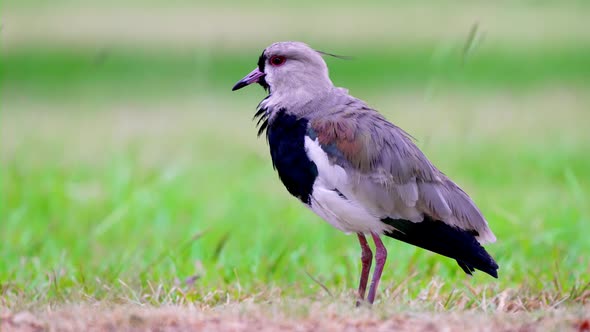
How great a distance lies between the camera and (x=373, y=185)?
4.34 meters

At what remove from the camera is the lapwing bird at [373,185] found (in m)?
4.30

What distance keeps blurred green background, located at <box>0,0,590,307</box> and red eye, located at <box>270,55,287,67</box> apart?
34.2 inches

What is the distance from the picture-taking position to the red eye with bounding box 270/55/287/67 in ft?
15.9

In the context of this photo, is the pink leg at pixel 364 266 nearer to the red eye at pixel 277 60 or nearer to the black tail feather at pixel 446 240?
the black tail feather at pixel 446 240

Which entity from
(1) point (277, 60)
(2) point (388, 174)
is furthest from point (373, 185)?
(1) point (277, 60)

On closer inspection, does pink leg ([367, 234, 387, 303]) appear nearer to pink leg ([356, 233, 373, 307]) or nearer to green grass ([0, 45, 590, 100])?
pink leg ([356, 233, 373, 307])

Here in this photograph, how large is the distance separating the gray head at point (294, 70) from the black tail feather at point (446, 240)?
2.70 ft

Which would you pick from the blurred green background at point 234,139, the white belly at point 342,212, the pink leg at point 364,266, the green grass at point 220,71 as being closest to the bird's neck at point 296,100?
the white belly at point 342,212

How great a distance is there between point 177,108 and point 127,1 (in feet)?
23.2

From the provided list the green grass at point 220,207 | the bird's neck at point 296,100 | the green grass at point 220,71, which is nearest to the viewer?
the bird's neck at point 296,100

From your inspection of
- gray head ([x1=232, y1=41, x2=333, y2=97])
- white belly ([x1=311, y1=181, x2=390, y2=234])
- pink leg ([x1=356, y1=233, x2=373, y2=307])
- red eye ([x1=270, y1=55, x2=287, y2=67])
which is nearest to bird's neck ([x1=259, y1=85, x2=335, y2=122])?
gray head ([x1=232, y1=41, x2=333, y2=97])

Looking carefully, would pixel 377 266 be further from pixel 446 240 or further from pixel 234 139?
pixel 234 139

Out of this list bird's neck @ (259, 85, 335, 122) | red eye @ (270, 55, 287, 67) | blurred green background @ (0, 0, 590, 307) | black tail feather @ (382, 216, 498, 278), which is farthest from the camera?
blurred green background @ (0, 0, 590, 307)

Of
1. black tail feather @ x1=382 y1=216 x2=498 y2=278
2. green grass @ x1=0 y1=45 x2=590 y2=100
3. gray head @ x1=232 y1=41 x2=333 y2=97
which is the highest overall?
gray head @ x1=232 y1=41 x2=333 y2=97
